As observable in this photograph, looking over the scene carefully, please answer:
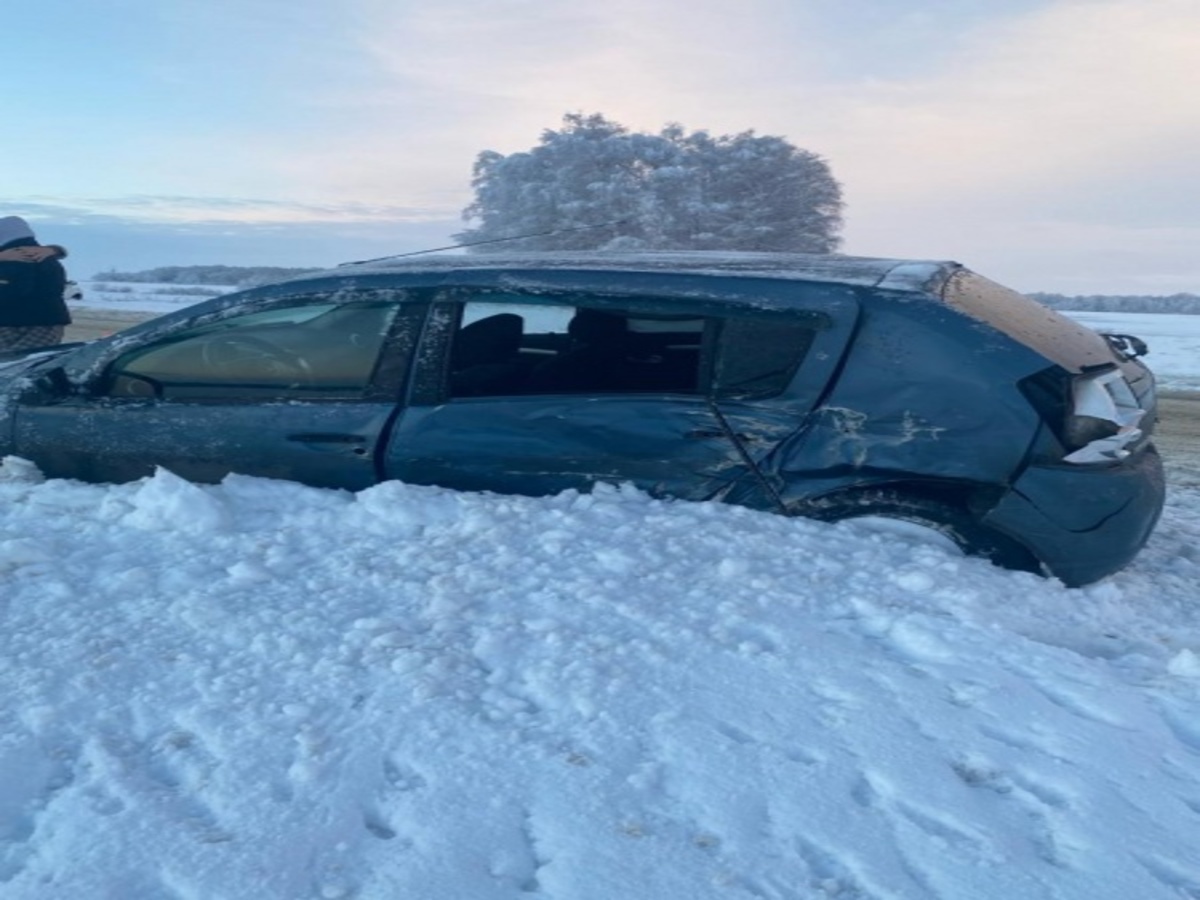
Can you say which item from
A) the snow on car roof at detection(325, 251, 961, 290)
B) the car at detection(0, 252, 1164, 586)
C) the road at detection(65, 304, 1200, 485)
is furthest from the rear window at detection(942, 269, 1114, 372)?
the road at detection(65, 304, 1200, 485)

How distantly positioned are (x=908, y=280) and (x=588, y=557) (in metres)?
1.56

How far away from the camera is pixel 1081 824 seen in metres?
2.57

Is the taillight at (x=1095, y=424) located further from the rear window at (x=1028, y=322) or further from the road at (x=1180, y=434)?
Result: the road at (x=1180, y=434)

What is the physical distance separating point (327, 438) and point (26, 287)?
4901 mm

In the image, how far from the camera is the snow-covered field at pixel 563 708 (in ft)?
7.92

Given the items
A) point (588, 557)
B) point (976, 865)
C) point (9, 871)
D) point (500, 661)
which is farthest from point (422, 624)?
point (976, 865)

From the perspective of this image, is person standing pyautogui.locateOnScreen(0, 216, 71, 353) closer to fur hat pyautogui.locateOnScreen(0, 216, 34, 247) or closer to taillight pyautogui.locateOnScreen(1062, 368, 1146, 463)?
fur hat pyautogui.locateOnScreen(0, 216, 34, 247)

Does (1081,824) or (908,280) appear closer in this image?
(1081,824)

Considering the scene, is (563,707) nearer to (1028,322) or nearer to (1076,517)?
(1076,517)

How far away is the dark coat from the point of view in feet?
26.4

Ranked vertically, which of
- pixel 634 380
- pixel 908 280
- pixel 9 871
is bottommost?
pixel 9 871

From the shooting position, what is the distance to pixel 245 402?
451 cm

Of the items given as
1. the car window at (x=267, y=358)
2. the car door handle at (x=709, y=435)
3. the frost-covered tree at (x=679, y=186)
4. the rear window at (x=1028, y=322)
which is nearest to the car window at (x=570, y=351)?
the car door handle at (x=709, y=435)

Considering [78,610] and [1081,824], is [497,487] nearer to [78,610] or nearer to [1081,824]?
[78,610]
